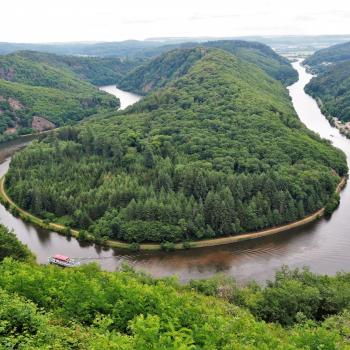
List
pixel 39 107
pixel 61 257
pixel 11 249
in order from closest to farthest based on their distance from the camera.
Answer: pixel 11 249, pixel 61 257, pixel 39 107

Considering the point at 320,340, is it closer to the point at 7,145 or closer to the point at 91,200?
the point at 91,200

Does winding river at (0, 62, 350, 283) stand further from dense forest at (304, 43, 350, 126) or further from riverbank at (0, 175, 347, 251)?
dense forest at (304, 43, 350, 126)

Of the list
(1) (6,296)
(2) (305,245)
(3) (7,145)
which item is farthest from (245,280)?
(3) (7,145)

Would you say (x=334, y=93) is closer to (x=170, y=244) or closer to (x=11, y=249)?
(x=170, y=244)

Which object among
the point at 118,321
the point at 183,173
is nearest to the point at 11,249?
the point at 118,321

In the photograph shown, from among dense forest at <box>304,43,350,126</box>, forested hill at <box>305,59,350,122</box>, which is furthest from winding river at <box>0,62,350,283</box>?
forested hill at <box>305,59,350,122</box>

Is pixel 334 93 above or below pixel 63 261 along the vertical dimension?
above

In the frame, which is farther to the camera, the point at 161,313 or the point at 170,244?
the point at 170,244

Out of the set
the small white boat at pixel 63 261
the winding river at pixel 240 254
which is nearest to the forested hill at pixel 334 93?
the winding river at pixel 240 254
